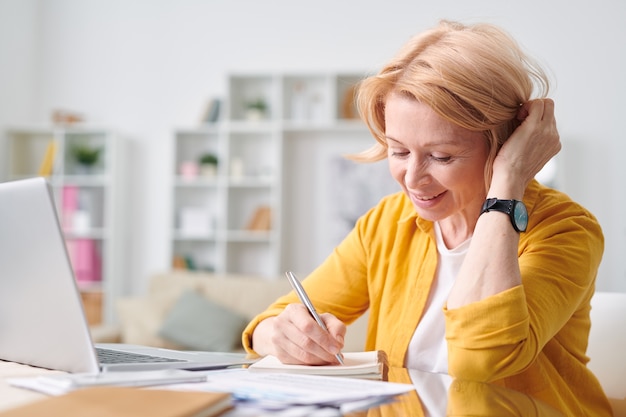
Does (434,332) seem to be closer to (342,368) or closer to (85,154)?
(342,368)

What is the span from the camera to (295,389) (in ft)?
2.77

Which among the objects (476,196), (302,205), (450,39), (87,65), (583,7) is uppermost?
(583,7)

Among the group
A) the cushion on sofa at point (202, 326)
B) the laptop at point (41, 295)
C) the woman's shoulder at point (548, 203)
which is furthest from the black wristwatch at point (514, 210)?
the cushion on sofa at point (202, 326)

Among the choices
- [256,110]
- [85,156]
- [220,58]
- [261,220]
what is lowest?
[261,220]

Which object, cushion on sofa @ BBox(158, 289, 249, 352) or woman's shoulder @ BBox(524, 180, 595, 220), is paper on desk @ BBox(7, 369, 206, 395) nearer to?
woman's shoulder @ BBox(524, 180, 595, 220)

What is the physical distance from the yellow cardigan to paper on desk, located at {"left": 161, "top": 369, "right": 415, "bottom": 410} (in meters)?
0.22

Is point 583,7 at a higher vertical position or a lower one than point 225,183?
higher

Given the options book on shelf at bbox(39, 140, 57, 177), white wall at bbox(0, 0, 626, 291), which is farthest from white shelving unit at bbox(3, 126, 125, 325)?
white wall at bbox(0, 0, 626, 291)

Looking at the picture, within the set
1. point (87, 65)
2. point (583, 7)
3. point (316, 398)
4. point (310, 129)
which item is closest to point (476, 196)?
point (316, 398)

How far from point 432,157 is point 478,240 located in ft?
0.57

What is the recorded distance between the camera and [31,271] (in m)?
0.92

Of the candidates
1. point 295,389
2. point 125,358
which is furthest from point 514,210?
point 125,358

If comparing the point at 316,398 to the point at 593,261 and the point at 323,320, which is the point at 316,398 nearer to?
the point at 323,320

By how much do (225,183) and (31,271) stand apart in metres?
4.08
